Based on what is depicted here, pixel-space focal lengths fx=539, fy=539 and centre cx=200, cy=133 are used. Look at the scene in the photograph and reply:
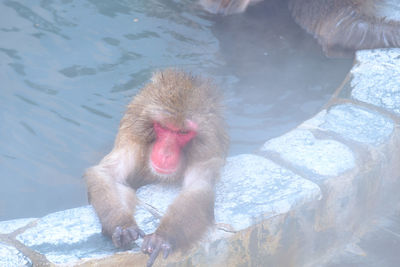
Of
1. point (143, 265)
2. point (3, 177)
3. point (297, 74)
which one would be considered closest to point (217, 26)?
point (297, 74)

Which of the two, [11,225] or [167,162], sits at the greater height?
[167,162]

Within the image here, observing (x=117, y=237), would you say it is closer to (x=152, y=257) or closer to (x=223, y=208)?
(x=152, y=257)

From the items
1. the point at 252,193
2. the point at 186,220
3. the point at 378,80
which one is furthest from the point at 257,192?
the point at 378,80

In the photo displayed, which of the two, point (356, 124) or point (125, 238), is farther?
point (356, 124)

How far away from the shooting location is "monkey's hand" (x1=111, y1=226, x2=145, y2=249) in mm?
2473

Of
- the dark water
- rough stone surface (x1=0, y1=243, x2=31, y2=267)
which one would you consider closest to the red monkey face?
rough stone surface (x1=0, y1=243, x2=31, y2=267)

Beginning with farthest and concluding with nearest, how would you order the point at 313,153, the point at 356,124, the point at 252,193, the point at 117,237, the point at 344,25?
1. the point at 344,25
2. the point at 356,124
3. the point at 313,153
4. the point at 252,193
5. the point at 117,237

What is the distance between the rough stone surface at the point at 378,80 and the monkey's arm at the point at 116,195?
1.91 metres

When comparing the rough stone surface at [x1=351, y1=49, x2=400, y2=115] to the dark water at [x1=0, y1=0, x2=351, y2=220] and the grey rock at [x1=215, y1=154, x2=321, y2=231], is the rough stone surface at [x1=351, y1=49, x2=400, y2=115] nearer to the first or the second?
the dark water at [x1=0, y1=0, x2=351, y2=220]

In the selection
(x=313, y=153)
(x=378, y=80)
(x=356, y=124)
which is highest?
(x=378, y=80)

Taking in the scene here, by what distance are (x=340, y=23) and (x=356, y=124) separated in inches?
96.3

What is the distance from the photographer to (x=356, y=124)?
3686mm

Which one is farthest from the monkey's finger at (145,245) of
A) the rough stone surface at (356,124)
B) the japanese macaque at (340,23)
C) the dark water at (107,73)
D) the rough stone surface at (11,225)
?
the japanese macaque at (340,23)

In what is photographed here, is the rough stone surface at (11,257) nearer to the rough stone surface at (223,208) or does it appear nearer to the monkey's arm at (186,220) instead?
the rough stone surface at (223,208)
